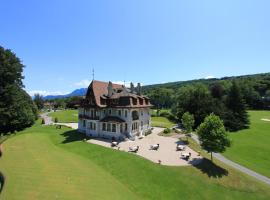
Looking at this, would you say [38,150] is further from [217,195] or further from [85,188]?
[217,195]

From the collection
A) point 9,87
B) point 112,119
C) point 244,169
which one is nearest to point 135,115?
point 112,119

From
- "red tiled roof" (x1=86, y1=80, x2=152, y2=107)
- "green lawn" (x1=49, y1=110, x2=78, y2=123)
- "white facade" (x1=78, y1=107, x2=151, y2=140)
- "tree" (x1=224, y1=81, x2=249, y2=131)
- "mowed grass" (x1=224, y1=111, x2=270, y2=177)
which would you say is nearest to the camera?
"mowed grass" (x1=224, y1=111, x2=270, y2=177)

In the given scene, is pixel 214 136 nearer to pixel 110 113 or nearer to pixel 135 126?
pixel 135 126

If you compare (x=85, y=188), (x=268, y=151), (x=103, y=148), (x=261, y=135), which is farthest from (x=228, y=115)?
(x=85, y=188)

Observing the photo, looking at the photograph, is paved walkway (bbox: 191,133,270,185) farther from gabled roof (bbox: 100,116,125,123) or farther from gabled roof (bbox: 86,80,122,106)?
gabled roof (bbox: 86,80,122,106)

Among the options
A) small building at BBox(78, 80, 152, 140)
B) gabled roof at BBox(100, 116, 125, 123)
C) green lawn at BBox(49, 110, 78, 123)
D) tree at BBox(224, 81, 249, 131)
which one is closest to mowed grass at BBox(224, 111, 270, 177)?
tree at BBox(224, 81, 249, 131)

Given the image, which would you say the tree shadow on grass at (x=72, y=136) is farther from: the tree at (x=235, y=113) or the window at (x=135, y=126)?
the tree at (x=235, y=113)

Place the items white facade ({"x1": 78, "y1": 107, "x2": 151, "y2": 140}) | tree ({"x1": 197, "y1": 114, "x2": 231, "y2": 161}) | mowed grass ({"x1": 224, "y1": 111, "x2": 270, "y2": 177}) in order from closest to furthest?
tree ({"x1": 197, "y1": 114, "x2": 231, "y2": 161}) < mowed grass ({"x1": 224, "y1": 111, "x2": 270, "y2": 177}) < white facade ({"x1": 78, "y1": 107, "x2": 151, "y2": 140})

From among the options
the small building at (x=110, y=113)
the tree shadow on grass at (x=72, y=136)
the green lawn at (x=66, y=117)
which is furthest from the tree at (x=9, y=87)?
the green lawn at (x=66, y=117)
